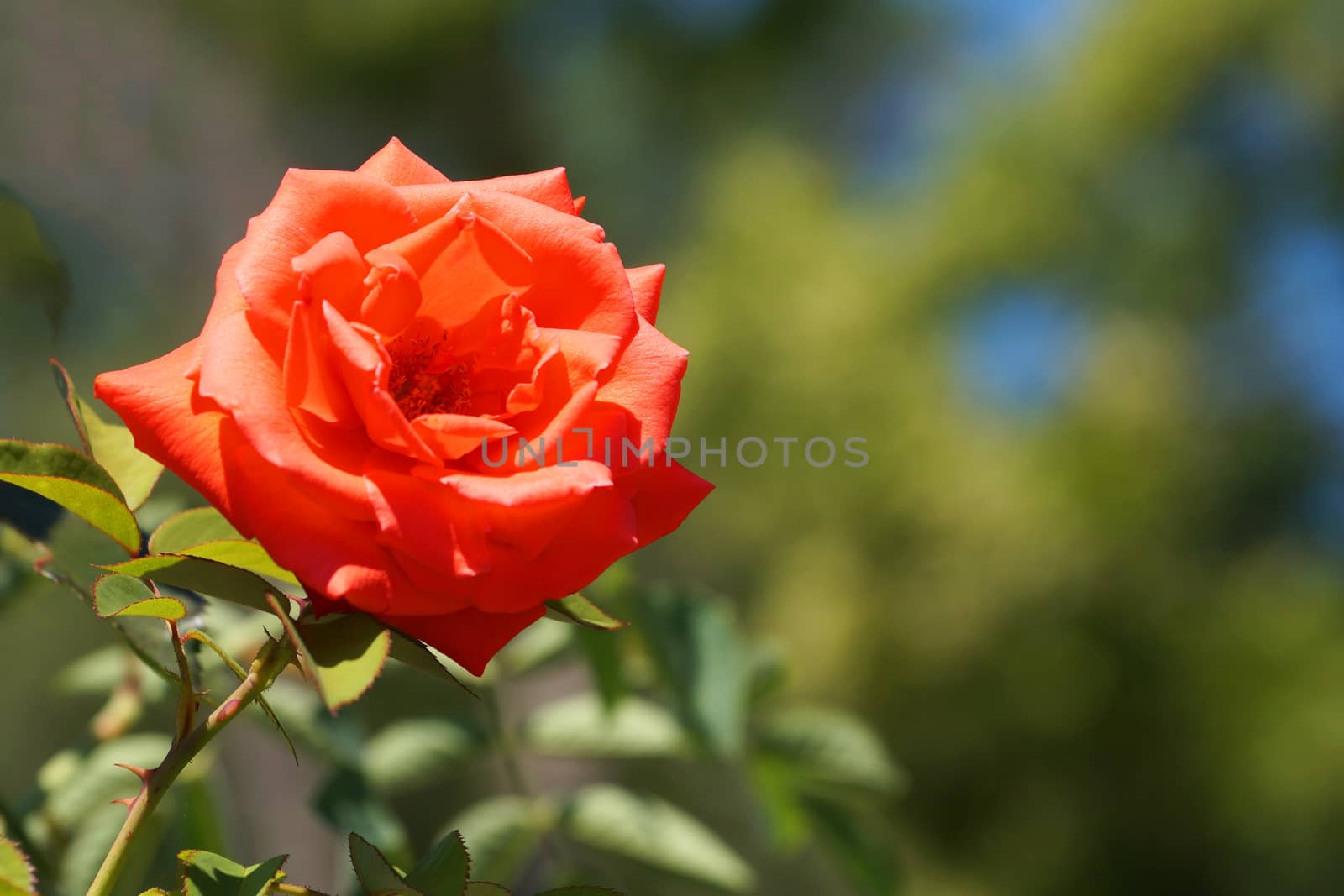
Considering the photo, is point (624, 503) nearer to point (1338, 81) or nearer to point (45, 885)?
point (45, 885)

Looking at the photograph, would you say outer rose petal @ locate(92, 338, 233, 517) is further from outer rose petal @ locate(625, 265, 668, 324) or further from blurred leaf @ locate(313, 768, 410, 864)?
blurred leaf @ locate(313, 768, 410, 864)

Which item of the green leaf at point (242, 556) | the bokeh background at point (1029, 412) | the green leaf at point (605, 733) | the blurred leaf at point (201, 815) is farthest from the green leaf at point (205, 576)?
the bokeh background at point (1029, 412)

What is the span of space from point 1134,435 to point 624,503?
3.23 meters

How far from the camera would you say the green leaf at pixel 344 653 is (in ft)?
0.59

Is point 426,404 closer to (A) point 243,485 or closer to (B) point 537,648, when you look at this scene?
(A) point 243,485

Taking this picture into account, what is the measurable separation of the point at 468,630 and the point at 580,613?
29 millimetres

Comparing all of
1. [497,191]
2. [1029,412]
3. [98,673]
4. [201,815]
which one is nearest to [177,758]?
[497,191]

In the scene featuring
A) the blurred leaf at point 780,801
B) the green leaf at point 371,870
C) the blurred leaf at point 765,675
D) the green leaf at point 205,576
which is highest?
the blurred leaf at point 765,675

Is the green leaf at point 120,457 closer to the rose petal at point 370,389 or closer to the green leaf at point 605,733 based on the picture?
the rose petal at point 370,389

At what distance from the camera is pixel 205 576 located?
0.21 m

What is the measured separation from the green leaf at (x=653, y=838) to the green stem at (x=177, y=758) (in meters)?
0.33

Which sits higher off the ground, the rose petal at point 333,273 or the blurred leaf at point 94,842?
the rose petal at point 333,273

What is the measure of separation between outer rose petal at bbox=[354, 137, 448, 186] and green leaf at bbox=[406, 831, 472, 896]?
148 mm

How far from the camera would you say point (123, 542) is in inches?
9.3
